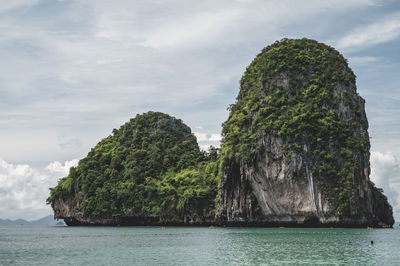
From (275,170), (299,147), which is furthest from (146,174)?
(299,147)

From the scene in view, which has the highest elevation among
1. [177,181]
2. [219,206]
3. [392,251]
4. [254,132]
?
[254,132]

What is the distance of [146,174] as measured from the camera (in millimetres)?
75562

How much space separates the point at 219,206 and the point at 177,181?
38.7 ft

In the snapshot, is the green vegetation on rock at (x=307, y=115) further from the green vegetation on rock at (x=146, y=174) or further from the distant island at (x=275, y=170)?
the green vegetation on rock at (x=146, y=174)

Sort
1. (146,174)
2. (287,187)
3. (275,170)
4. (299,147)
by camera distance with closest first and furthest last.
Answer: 1. (299,147)
2. (287,187)
3. (275,170)
4. (146,174)

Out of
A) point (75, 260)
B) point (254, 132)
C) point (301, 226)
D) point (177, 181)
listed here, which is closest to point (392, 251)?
point (75, 260)

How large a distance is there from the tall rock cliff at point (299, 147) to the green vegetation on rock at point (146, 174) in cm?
914

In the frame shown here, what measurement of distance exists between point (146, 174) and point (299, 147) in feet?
102

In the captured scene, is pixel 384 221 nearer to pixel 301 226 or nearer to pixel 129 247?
pixel 301 226

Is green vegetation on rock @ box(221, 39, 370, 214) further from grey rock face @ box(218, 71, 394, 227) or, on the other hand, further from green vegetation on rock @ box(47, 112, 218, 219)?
green vegetation on rock @ box(47, 112, 218, 219)

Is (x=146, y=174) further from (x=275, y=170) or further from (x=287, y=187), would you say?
(x=287, y=187)

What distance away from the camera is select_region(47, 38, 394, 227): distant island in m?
52.5

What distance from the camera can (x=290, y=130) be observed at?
53625mm

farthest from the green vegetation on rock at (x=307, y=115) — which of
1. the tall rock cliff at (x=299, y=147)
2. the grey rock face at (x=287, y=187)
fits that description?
the grey rock face at (x=287, y=187)
